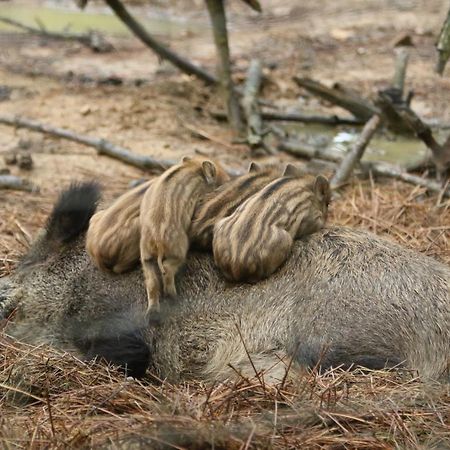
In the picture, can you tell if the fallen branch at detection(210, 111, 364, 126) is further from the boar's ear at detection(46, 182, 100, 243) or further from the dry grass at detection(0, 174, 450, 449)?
the dry grass at detection(0, 174, 450, 449)

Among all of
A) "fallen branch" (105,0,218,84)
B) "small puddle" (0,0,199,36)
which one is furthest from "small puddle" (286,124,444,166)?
"small puddle" (0,0,199,36)

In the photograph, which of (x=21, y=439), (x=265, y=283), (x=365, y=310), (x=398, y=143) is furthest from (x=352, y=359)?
(x=398, y=143)

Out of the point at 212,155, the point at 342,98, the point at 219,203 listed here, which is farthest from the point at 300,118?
the point at 219,203

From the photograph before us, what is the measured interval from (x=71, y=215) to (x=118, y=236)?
23.3 inches

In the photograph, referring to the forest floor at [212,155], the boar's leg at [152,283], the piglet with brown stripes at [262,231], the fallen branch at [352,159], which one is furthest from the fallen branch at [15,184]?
the piglet with brown stripes at [262,231]

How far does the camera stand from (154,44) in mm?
10344

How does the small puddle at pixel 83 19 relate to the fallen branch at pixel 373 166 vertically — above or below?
below

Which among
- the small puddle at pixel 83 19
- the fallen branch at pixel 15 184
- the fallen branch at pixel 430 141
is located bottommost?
the small puddle at pixel 83 19

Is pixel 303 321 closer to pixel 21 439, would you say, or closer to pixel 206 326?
pixel 206 326

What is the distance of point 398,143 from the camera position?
396 inches

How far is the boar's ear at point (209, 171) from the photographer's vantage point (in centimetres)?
498

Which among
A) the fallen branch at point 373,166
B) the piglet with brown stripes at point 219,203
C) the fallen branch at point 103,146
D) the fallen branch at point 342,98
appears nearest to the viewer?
the piglet with brown stripes at point 219,203

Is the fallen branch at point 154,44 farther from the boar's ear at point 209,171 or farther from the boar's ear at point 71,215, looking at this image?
the boar's ear at point 209,171

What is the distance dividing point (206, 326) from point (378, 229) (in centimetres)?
230
